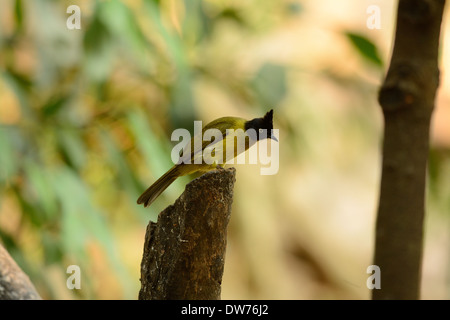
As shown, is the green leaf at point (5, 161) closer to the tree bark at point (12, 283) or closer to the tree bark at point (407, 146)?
the tree bark at point (12, 283)

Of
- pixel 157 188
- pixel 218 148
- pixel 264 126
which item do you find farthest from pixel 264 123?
pixel 157 188

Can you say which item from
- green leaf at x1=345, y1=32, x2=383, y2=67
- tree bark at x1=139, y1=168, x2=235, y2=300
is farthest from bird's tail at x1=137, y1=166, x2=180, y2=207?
green leaf at x1=345, y1=32, x2=383, y2=67

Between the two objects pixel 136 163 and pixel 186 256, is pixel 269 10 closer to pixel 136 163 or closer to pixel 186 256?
pixel 136 163

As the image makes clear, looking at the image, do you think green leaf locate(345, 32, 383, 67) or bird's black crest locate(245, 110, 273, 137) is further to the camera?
green leaf locate(345, 32, 383, 67)

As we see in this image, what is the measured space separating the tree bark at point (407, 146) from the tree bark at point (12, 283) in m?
0.62

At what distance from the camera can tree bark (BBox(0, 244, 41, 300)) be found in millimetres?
1172

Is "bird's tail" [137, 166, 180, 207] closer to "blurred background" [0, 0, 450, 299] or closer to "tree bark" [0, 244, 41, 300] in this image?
"tree bark" [0, 244, 41, 300]

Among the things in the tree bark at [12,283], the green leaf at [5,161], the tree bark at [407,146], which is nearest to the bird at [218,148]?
the tree bark at [12,283]

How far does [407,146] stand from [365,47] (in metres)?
1.33

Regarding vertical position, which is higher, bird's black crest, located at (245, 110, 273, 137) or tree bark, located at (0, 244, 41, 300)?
bird's black crest, located at (245, 110, 273, 137)

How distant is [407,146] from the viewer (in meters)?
1.03

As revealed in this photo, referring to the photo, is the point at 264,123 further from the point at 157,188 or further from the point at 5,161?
the point at 5,161

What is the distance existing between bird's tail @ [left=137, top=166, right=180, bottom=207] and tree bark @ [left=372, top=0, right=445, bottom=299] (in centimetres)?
53

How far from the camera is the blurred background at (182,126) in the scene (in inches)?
87.7
